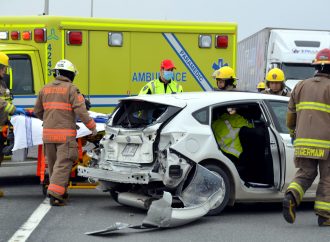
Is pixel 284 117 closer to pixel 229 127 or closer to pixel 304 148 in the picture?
pixel 229 127

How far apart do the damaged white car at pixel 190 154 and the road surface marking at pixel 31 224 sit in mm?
698

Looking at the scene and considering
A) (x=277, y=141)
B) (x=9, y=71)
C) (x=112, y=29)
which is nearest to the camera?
(x=277, y=141)

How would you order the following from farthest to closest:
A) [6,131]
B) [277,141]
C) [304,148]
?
[6,131] < [277,141] < [304,148]

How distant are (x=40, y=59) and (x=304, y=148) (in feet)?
18.3

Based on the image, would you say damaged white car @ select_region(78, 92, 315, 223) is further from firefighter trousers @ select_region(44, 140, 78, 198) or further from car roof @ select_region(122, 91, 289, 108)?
firefighter trousers @ select_region(44, 140, 78, 198)

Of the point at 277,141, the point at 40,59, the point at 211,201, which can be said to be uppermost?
the point at 40,59

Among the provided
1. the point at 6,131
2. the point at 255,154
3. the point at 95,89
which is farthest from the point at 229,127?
the point at 95,89

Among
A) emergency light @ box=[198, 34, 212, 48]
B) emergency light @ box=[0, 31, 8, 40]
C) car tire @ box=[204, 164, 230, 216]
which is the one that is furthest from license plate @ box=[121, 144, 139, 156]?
emergency light @ box=[198, 34, 212, 48]

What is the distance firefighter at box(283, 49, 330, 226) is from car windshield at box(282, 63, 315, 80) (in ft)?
37.7

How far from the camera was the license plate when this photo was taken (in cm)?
848

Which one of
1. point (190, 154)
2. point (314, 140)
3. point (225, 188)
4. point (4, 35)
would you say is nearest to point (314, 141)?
point (314, 140)

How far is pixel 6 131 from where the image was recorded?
10.0 meters

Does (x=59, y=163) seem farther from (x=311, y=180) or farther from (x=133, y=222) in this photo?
(x=311, y=180)

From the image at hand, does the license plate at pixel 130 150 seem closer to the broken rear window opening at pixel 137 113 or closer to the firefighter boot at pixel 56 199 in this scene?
the broken rear window opening at pixel 137 113
